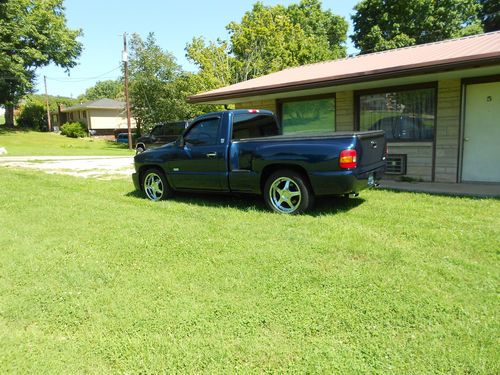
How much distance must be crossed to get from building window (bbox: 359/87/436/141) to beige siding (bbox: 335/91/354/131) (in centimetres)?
24

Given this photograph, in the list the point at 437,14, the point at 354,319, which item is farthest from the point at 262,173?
the point at 437,14

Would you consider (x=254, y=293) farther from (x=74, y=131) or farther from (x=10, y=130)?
(x=10, y=130)

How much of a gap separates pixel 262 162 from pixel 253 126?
124cm

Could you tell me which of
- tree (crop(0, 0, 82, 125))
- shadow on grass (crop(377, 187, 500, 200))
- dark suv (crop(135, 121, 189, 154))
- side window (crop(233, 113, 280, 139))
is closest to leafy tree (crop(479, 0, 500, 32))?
dark suv (crop(135, 121, 189, 154))

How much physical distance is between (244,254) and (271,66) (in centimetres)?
2360

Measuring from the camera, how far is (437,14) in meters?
29.3

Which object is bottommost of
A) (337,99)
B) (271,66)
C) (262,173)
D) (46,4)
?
(262,173)

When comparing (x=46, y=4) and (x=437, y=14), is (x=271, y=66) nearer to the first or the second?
(x=437, y=14)

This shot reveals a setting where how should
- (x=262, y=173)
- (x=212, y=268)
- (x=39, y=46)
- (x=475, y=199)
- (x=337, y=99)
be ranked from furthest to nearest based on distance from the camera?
1. (x=39, y=46)
2. (x=337, y=99)
3. (x=475, y=199)
4. (x=262, y=173)
5. (x=212, y=268)

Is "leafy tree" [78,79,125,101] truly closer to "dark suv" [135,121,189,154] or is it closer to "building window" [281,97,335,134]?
"dark suv" [135,121,189,154]

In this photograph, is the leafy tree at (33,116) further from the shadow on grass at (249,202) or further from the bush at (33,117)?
the shadow on grass at (249,202)

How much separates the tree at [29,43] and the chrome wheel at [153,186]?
34430 millimetres

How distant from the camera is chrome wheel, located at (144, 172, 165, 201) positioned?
26.1ft

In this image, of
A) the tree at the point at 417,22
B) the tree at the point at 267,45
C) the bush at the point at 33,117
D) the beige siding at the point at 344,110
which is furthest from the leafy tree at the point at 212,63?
the bush at the point at 33,117
